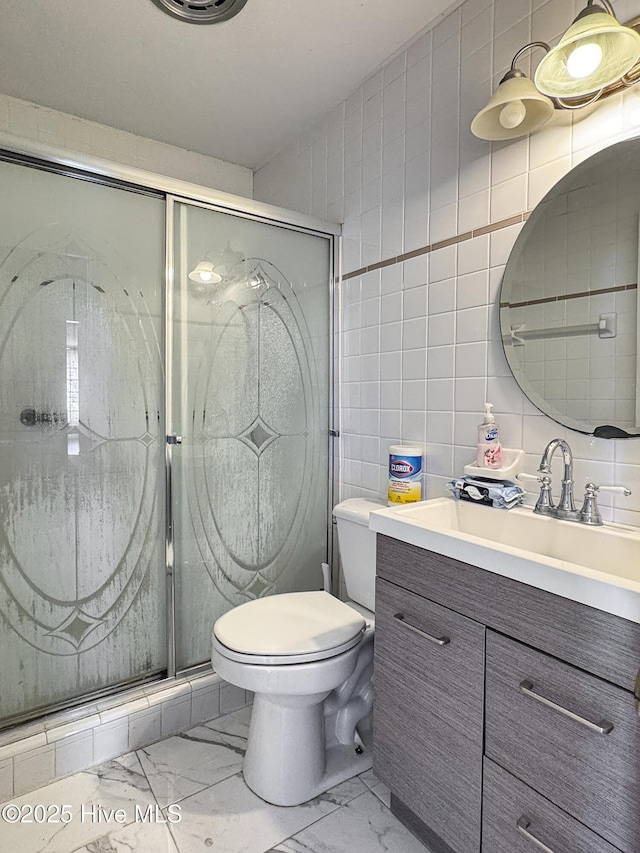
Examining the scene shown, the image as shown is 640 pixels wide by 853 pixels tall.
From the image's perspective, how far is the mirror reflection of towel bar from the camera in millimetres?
1226

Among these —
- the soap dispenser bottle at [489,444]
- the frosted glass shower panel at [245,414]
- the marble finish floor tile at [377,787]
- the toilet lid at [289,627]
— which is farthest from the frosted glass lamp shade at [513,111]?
the marble finish floor tile at [377,787]

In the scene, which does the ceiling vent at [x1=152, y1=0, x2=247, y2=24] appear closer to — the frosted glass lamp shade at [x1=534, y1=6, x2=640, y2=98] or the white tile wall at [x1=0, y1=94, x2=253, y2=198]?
the white tile wall at [x1=0, y1=94, x2=253, y2=198]

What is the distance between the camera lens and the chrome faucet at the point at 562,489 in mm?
1242

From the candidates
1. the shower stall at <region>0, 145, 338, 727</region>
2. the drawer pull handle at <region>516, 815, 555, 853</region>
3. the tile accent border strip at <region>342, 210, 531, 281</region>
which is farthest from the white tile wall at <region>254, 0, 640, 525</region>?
the drawer pull handle at <region>516, 815, 555, 853</region>

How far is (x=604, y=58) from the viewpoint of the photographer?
1.11 m

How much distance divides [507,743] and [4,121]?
266 centimetres

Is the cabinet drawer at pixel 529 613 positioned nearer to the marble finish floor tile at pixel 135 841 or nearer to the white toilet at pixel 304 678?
the white toilet at pixel 304 678

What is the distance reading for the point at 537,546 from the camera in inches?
50.2

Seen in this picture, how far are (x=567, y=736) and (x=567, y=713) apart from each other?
4cm

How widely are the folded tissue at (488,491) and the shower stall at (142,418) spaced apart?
80cm

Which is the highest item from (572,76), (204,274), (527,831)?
(572,76)

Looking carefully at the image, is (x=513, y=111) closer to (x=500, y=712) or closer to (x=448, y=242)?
(x=448, y=242)

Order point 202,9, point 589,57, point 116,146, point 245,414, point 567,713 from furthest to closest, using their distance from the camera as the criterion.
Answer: point 116,146 → point 245,414 → point 202,9 → point 589,57 → point 567,713

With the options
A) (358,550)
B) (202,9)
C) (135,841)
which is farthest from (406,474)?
(202,9)
